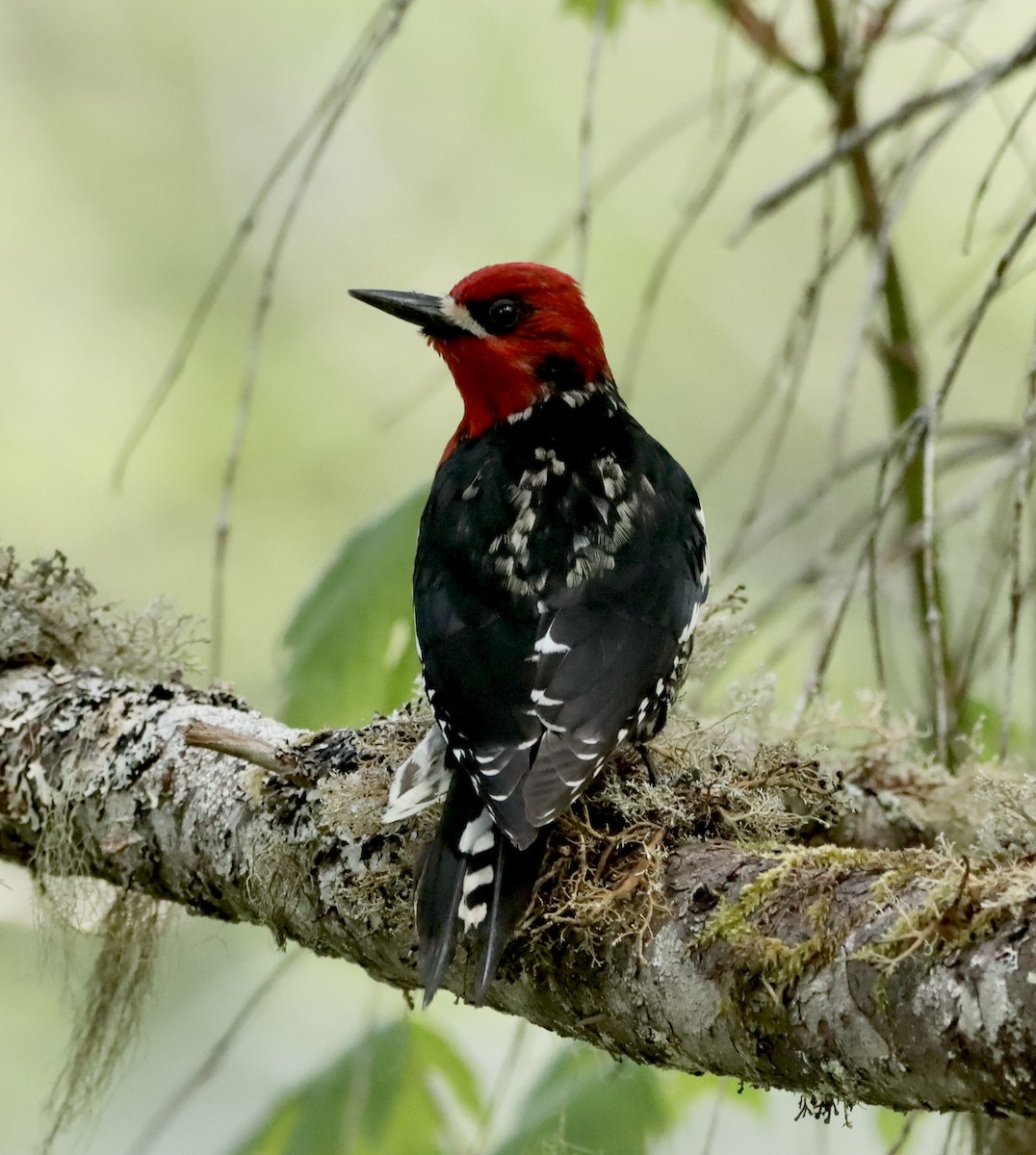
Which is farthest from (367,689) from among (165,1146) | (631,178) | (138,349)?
(631,178)

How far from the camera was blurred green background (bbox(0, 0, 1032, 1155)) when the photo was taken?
674 centimetres

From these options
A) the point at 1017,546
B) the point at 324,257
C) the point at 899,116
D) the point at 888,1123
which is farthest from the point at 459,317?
the point at 324,257

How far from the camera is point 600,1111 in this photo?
249 centimetres

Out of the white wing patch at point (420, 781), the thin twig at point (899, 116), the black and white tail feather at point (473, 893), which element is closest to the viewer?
the black and white tail feather at point (473, 893)

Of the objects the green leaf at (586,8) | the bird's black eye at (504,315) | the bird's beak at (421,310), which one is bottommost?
the bird's beak at (421,310)

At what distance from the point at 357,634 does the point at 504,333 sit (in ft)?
2.88

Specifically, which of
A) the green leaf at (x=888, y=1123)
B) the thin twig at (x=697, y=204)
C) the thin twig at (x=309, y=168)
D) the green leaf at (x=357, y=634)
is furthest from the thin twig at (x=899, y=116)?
the green leaf at (x=888, y=1123)

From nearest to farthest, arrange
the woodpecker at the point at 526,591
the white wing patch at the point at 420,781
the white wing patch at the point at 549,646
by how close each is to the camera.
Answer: the woodpecker at the point at 526,591 < the white wing patch at the point at 420,781 < the white wing patch at the point at 549,646

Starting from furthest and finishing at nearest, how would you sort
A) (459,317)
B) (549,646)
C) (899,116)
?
(459,317) → (899,116) → (549,646)

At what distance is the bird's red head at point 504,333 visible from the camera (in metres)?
3.13

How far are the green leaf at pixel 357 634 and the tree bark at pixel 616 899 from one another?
0.42 feet

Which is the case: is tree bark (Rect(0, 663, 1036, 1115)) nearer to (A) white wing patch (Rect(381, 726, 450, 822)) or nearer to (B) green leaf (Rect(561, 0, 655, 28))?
(A) white wing patch (Rect(381, 726, 450, 822))

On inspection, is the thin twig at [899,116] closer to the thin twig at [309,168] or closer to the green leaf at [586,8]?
the thin twig at [309,168]

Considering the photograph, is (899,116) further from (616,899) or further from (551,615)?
(616,899)
